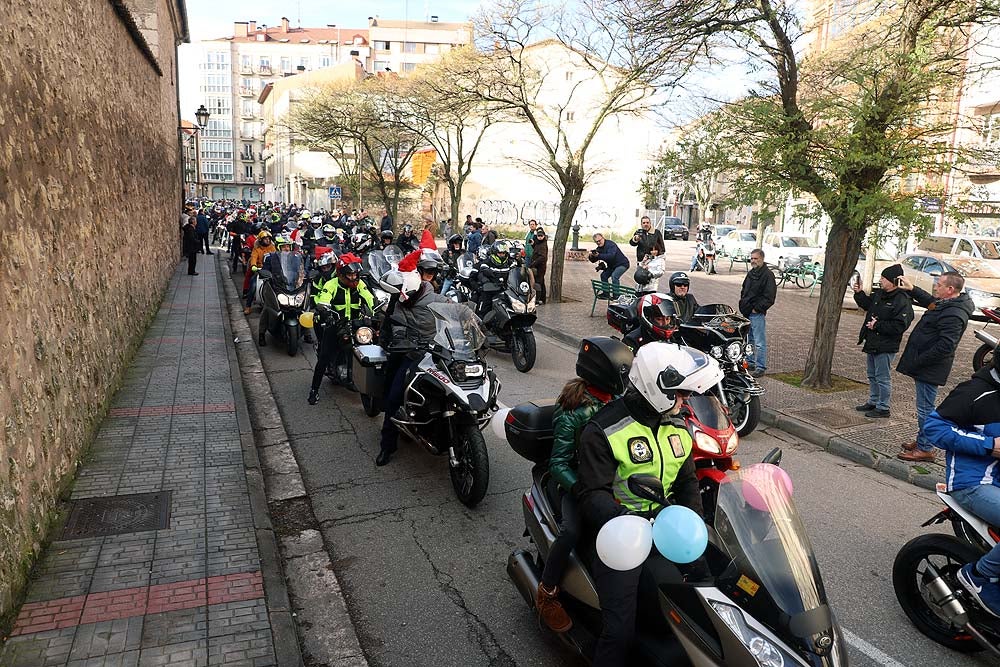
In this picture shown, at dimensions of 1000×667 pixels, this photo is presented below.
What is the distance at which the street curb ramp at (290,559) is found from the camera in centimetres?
391

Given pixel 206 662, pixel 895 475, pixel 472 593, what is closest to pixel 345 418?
pixel 472 593

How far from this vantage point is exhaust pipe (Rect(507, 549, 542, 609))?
152 inches

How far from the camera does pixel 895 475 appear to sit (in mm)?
6898

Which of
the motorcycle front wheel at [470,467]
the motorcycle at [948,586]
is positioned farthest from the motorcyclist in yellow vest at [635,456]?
the motorcycle front wheel at [470,467]

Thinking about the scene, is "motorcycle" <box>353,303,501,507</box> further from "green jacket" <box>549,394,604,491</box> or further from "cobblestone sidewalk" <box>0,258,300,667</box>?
"green jacket" <box>549,394,604,491</box>

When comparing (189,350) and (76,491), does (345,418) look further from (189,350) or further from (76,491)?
(189,350)

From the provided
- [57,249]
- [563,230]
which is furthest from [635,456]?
[563,230]

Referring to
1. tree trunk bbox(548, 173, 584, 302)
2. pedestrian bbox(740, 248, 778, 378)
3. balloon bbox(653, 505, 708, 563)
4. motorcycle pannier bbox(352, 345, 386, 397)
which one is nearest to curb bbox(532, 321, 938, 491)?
pedestrian bbox(740, 248, 778, 378)

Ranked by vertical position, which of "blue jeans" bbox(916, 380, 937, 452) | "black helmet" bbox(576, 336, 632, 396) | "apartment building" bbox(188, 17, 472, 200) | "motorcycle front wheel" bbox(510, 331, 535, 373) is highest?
"apartment building" bbox(188, 17, 472, 200)

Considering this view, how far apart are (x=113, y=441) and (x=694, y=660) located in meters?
5.87

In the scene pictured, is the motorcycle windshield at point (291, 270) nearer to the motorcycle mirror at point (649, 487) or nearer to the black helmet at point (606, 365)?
the black helmet at point (606, 365)

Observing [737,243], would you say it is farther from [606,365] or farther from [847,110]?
[606,365]

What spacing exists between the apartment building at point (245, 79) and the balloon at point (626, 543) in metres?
102

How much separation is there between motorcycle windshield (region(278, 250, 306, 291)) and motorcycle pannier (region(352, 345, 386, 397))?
4617mm
